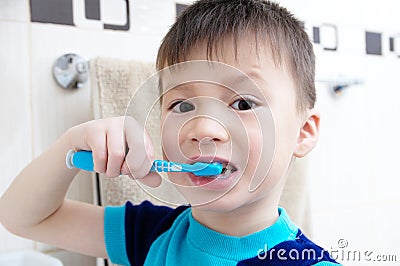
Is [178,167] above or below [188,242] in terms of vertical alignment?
above

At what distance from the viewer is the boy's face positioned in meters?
0.55

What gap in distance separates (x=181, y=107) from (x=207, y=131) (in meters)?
0.06

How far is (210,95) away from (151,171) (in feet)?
0.35

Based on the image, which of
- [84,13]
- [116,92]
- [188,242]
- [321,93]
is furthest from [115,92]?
[321,93]

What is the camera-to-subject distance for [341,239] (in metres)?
1.28

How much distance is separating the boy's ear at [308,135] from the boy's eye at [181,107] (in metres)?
0.18

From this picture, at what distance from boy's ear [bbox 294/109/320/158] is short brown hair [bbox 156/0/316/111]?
25 millimetres

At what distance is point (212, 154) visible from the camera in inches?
21.8

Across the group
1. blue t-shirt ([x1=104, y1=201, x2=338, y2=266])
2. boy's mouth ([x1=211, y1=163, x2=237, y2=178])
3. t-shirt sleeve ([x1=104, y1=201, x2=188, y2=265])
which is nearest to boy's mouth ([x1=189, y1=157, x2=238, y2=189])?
boy's mouth ([x1=211, y1=163, x2=237, y2=178])

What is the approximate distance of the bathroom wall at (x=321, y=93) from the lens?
2.75ft

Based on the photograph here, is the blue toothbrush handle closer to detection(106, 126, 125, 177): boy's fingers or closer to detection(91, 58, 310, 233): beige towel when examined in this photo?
detection(106, 126, 125, 177): boy's fingers

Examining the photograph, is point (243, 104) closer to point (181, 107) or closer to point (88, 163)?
point (181, 107)

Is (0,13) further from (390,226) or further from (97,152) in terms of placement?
(390,226)

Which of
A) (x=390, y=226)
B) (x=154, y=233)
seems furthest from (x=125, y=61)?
(x=390, y=226)
